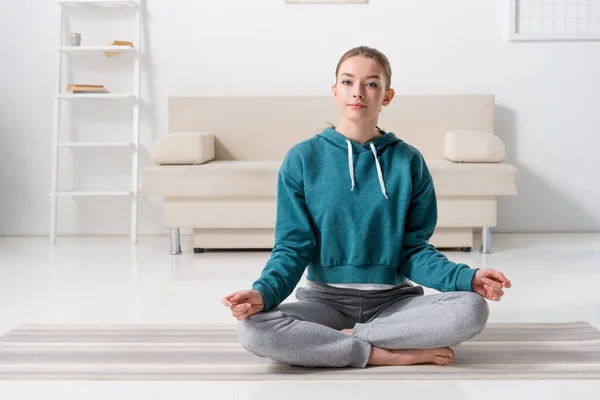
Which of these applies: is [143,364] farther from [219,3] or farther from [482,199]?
[219,3]

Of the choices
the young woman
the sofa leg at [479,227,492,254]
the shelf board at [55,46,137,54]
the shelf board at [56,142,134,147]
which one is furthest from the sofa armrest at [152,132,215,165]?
the young woman

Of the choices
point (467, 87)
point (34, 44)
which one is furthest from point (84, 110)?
point (467, 87)

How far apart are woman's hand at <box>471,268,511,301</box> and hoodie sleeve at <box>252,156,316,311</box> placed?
39cm

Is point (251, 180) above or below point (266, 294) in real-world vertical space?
above

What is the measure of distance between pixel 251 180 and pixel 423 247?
174 cm

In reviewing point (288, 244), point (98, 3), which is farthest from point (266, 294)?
point (98, 3)

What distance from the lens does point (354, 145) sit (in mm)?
1878

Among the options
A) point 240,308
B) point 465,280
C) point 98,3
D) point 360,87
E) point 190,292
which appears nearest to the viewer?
point 240,308

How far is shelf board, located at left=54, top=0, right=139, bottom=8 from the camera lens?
4207mm

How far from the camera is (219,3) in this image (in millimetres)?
4336

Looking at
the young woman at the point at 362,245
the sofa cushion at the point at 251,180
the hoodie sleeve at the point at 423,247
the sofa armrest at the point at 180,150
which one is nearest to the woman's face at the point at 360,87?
the young woman at the point at 362,245

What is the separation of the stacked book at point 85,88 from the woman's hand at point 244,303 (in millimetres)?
2890

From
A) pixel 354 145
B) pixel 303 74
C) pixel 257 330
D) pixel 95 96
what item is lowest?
pixel 257 330

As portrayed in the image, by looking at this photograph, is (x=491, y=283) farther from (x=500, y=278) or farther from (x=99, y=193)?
(x=99, y=193)
